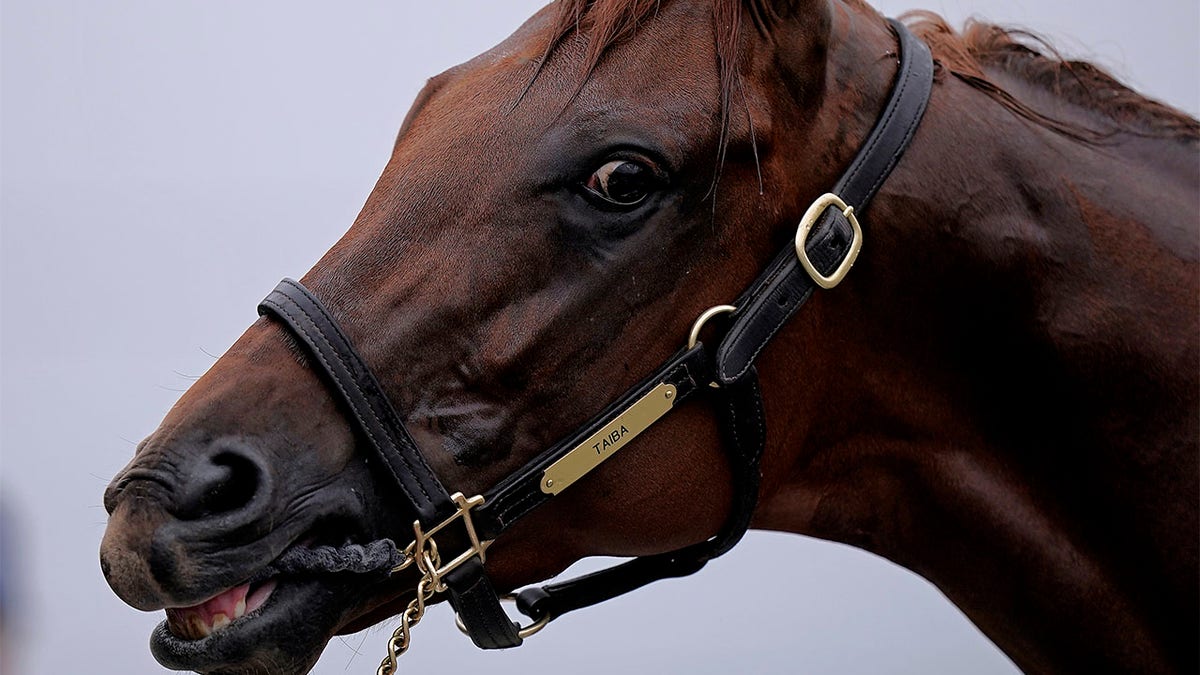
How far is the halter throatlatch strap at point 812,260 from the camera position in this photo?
1.05 meters

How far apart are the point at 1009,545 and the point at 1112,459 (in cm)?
15

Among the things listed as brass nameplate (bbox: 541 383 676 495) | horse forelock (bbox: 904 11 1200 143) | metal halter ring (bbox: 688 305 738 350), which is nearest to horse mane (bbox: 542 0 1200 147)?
horse forelock (bbox: 904 11 1200 143)

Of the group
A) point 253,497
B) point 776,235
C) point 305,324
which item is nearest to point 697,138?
point 776,235

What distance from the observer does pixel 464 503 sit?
982 mm

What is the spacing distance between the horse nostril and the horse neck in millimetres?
533

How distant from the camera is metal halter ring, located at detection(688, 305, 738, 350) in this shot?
1050 mm

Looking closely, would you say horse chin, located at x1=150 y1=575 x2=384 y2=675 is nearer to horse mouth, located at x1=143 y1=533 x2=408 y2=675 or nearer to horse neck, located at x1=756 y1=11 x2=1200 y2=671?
horse mouth, located at x1=143 y1=533 x2=408 y2=675

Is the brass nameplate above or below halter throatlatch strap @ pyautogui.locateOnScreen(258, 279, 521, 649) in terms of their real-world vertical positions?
below

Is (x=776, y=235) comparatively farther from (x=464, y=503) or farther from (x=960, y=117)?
(x=464, y=503)

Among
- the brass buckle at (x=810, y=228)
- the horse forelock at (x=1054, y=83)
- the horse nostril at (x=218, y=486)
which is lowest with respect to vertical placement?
the horse nostril at (x=218, y=486)

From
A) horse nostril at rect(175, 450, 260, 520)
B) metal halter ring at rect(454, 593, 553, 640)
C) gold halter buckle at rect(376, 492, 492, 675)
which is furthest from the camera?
metal halter ring at rect(454, 593, 553, 640)

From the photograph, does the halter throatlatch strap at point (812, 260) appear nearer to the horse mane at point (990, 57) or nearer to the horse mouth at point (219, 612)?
the horse mane at point (990, 57)

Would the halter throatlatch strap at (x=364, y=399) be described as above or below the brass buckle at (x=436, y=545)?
above

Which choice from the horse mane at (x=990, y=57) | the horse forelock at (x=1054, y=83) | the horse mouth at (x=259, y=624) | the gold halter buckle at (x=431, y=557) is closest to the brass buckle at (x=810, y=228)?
the horse mane at (x=990, y=57)
